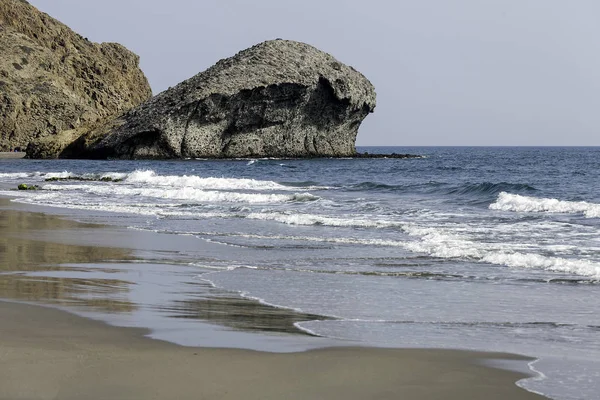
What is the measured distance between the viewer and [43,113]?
4176 inches

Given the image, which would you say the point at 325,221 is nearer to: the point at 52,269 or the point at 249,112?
the point at 52,269

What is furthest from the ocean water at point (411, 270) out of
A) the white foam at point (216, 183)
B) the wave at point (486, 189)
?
the white foam at point (216, 183)

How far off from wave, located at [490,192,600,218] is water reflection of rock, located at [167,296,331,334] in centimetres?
1374

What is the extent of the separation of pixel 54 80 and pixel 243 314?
367ft

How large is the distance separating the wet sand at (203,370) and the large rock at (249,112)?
70.1 metres

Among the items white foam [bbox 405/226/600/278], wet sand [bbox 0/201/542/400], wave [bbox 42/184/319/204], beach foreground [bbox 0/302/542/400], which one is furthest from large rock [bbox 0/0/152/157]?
beach foreground [bbox 0/302/542/400]

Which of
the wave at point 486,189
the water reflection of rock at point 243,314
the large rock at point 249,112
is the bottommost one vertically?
the water reflection of rock at point 243,314

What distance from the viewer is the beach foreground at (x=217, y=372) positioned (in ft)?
15.6

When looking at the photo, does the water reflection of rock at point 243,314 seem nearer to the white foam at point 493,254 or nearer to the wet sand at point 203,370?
the wet sand at point 203,370

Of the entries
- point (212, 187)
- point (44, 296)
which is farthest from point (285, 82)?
point (44, 296)

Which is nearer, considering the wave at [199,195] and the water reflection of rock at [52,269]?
the water reflection of rock at [52,269]

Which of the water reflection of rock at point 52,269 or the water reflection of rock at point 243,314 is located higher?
the water reflection of rock at point 243,314

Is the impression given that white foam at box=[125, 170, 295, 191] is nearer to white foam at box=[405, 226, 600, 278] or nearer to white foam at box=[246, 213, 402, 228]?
white foam at box=[246, 213, 402, 228]

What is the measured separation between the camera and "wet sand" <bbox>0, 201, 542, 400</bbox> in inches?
188
